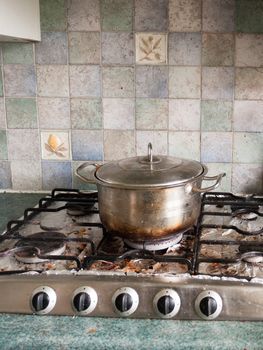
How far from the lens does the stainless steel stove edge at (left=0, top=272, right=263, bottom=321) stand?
28.0 inches

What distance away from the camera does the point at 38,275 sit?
773mm

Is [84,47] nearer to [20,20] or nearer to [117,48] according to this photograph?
[117,48]

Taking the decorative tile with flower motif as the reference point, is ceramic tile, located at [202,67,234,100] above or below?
below

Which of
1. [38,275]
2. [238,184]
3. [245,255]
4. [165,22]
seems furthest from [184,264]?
[165,22]

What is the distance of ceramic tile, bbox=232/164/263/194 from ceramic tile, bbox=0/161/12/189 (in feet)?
2.51

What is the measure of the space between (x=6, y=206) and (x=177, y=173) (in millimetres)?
648

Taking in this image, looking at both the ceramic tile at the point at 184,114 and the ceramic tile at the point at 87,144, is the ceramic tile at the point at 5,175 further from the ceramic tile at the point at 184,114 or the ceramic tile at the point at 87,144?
the ceramic tile at the point at 184,114

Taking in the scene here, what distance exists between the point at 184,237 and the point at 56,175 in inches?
23.1

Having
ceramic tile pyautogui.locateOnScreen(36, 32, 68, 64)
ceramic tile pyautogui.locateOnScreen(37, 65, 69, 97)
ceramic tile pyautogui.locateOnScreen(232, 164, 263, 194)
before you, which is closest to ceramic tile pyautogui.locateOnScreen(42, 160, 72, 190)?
ceramic tile pyautogui.locateOnScreen(37, 65, 69, 97)

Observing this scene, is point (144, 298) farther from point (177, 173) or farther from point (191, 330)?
point (177, 173)

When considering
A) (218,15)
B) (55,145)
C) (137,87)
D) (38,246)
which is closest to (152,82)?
(137,87)

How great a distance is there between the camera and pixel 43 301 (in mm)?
729

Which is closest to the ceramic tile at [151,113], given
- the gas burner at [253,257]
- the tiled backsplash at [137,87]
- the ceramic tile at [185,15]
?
the tiled backsplash at [137,87]

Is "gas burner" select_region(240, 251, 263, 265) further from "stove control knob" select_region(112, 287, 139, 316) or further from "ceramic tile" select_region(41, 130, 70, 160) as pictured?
"ceramic tile" select_region(41, 130, 70, 160)
